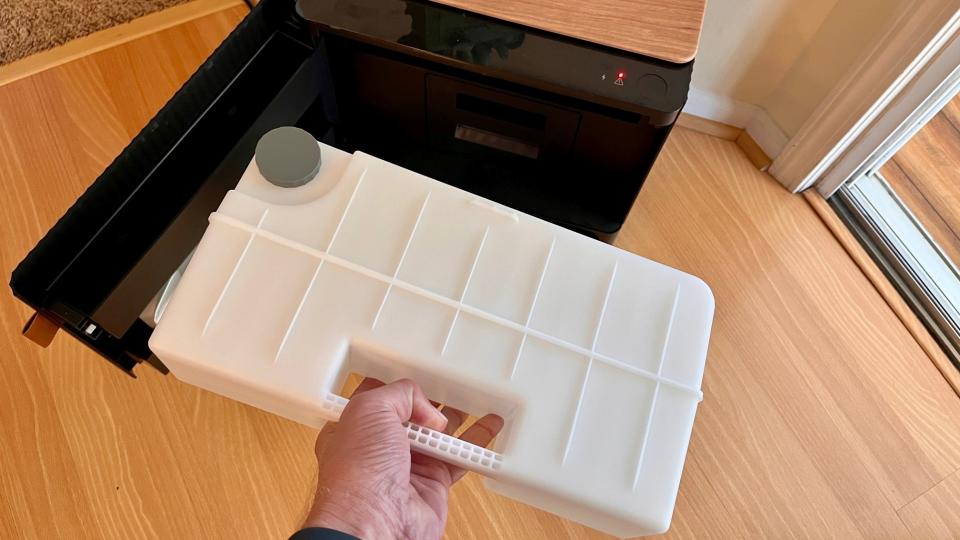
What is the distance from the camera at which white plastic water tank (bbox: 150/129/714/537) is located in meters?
0.52

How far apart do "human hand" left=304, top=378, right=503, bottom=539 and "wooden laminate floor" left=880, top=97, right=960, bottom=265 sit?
911 millimetres

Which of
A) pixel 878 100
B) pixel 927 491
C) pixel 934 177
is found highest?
pixel 878 100

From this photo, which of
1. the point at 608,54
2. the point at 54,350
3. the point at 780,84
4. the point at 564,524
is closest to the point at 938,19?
the point at 780,84

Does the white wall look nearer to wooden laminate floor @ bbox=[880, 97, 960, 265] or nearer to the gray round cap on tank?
wooden laminate floor @ bbox=[880, 97, 960, 265]

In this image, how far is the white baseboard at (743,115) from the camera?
3.35ft

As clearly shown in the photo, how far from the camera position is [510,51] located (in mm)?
615

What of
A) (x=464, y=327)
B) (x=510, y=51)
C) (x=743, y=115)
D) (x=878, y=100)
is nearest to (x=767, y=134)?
(x=743, y=115)

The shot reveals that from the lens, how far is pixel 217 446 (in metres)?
0.84

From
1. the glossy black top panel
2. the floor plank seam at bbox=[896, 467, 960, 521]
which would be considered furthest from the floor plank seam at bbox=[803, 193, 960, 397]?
the glossy black top panel

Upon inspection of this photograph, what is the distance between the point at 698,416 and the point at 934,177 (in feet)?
1.85

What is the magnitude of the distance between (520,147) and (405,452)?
0.40m

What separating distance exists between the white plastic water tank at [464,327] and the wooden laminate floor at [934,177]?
0.69m

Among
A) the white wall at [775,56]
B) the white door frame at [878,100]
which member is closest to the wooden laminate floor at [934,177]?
the white door frame at [878,100]

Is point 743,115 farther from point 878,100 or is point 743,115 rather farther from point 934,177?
point 934,177
